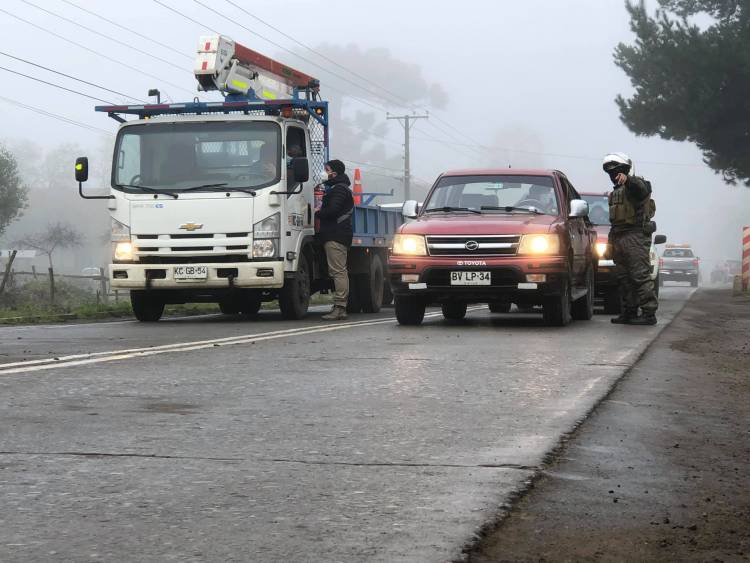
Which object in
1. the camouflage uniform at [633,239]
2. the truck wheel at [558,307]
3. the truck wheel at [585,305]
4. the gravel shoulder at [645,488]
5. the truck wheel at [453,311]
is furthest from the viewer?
the truck wheel at [585,305]

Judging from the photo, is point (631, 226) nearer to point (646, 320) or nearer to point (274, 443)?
point (646, 320)

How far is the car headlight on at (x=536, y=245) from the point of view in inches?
510

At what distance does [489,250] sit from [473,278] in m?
0.35

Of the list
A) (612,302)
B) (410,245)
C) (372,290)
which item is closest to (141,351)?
(410,245)

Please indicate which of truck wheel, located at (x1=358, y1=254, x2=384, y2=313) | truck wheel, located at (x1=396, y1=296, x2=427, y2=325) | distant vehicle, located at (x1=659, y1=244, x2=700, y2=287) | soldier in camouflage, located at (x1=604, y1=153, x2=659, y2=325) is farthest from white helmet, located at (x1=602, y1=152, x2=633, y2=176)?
distant vehicle, located at (x1=659, y1=244, x2=700, y2=287)

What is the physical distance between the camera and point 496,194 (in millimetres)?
14133

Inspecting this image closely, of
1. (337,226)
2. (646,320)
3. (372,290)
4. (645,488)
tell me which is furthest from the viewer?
(372,290)

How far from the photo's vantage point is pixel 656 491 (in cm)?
434

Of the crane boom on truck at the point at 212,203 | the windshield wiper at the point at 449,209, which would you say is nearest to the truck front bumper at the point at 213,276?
the crane boom on truck at the point at 212,203

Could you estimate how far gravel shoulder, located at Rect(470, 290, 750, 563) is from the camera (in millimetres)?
3529

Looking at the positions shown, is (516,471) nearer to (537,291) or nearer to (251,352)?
(251,352)

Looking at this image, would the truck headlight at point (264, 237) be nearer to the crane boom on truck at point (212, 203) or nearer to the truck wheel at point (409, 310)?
the crane boom on truck at point (212, 203)

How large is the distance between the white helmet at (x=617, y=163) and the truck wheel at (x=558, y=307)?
1.47 m

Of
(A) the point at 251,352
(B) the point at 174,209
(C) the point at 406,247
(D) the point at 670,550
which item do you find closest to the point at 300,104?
(B) the point at 174,209
